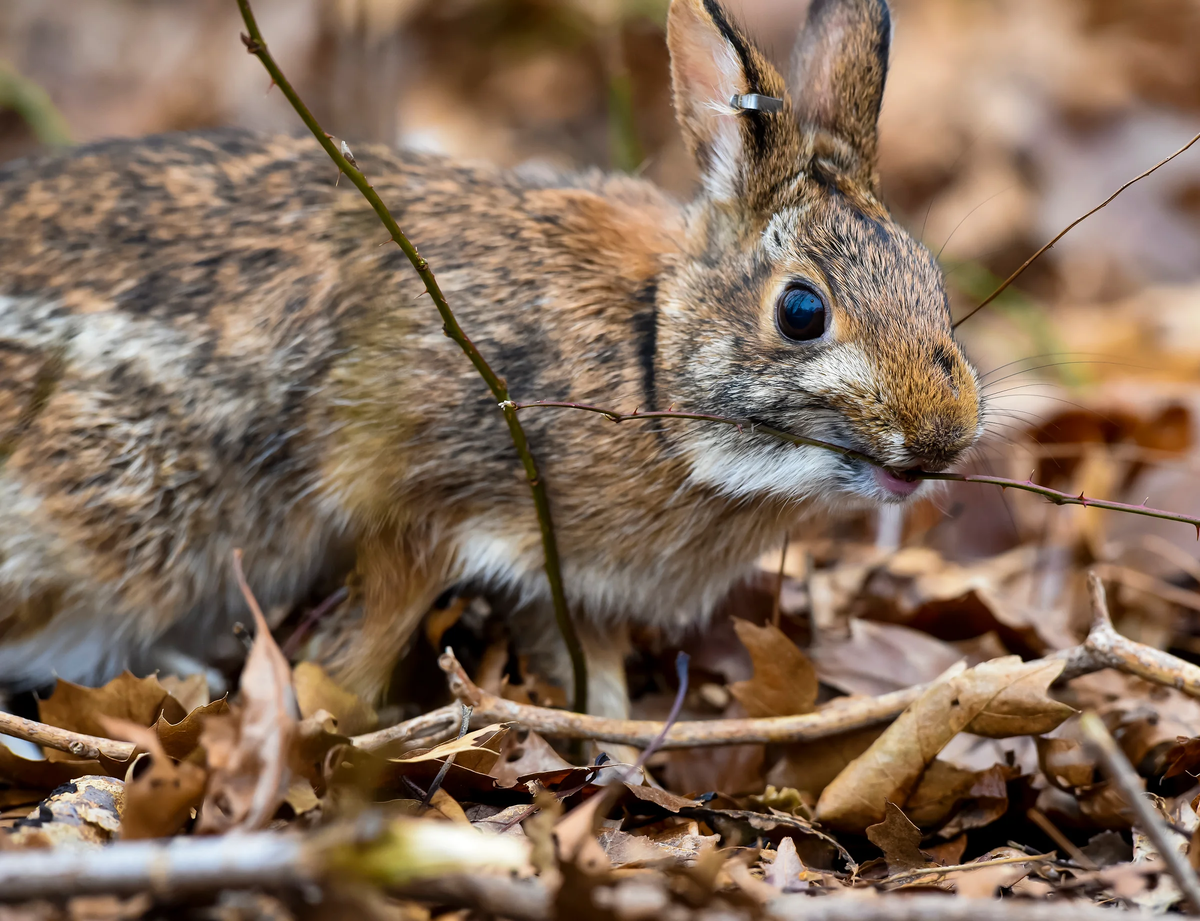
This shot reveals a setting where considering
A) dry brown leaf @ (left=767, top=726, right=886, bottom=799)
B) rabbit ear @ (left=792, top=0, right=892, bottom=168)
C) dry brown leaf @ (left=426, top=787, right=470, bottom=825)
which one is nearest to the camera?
dry brown leaf @ (left=426, top=787, right=470, bottom=825)

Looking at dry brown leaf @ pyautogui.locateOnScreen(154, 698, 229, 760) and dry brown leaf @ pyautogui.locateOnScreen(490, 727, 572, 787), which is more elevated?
dry brown leaf @ pyautogui.locateOnScreen(154, 698, 229, 760)

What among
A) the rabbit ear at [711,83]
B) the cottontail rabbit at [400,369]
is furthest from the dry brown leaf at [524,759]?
the rabbit ear at [711,83]

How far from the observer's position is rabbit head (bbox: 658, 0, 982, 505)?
3400mm

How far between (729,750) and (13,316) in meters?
2.94

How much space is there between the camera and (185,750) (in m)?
3.25

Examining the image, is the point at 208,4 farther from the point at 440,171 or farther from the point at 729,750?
the point at 729,750

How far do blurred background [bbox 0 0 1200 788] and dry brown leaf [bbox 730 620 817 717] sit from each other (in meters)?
2.14

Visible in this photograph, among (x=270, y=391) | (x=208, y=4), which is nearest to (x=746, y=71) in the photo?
(x=270, y=391)

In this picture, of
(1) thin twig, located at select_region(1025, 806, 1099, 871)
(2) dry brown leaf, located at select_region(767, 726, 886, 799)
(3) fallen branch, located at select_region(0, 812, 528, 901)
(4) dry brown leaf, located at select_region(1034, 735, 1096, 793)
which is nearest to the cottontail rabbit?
(2) dry brown leaf, located at select_region(767, 726, 886, 799)

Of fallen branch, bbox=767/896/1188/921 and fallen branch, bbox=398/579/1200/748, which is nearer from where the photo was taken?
fallen branch, bbox=767/896/1188/921

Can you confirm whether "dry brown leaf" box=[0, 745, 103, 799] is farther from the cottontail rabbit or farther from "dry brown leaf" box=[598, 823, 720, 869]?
"dry brown leaf" box=[598, 823, 720, 869]

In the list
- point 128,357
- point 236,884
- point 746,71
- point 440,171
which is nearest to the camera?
point 236,884

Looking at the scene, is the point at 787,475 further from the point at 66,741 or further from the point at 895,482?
the point at 66,741

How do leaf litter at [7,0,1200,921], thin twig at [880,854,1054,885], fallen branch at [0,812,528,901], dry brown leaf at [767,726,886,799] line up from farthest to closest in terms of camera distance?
dry brown leaf at [767,726,886,799] → thin twig at [880,854,1054,885] → leaf litter at [7,0,1200,921] → fallen branch at [0,812,528,901]
